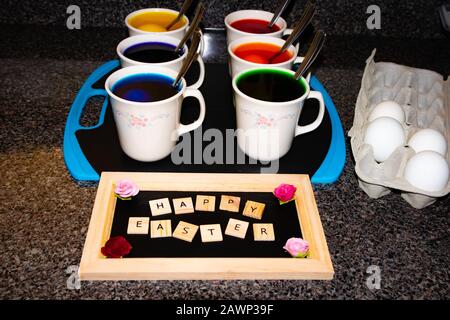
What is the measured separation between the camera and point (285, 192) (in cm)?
76

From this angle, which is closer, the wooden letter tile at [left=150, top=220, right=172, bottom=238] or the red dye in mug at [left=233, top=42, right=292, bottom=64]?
the wooden letter tile at [left=150, top=220, right=172, bottom=238]

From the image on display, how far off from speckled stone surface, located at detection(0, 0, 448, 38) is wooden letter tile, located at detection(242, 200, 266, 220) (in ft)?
2.36

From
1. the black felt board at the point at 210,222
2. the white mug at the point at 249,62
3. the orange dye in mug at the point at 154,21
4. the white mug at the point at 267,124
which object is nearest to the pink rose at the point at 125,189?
the black felt board at the point at 210,222

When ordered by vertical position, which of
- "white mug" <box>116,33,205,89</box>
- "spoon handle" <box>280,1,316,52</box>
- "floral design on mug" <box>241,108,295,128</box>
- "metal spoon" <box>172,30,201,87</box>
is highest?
"spoon handle" <box>280,1,316,52</box>

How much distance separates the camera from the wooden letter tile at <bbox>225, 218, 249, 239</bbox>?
0.71 m

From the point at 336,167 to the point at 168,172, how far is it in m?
0.33

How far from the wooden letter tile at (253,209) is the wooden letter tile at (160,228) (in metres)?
0.13

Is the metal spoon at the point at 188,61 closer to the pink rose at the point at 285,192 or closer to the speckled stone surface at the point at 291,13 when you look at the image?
the pink rose at the point at 285,192

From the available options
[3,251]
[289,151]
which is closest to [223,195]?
[289,151]

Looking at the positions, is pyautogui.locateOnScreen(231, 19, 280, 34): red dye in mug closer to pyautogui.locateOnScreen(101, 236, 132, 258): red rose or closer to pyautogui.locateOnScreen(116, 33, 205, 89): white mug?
pyautogui.locateOnScreen(116, 33, 205, 89): white mug

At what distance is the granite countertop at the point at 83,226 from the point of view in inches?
25.3

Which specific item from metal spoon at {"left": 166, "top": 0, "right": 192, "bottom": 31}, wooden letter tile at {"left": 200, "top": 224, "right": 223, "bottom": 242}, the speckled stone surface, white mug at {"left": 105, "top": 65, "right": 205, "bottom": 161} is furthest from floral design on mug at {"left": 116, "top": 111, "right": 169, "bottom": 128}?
the speckled stone surface

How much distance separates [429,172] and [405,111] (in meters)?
0.26
